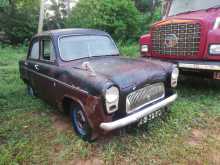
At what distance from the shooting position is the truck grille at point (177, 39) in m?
4.89

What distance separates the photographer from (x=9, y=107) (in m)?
5.11

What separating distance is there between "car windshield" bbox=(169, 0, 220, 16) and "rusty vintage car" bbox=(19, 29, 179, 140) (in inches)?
101

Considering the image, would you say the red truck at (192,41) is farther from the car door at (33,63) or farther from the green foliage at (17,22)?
the green foliage at (17,22)

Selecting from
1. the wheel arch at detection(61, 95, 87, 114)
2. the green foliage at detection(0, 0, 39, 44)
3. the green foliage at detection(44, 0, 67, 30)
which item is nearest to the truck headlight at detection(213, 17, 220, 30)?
the wheel arch at detection(61, 95, 87, 114)

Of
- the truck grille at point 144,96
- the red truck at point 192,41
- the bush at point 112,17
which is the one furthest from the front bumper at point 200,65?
the bush at point 112,17

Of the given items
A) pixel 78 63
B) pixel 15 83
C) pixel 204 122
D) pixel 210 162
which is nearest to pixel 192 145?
pixel 210 162

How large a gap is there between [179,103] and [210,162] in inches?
72.1

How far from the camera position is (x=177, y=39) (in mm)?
5152

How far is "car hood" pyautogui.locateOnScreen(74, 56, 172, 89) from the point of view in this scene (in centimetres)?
321

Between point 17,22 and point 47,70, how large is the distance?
13741 millimetres

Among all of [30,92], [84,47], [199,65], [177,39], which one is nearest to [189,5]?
[177,39]

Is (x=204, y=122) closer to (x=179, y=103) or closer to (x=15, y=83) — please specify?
(x=179, y=103)

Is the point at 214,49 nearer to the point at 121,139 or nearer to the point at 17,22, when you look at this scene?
the point at 121,139

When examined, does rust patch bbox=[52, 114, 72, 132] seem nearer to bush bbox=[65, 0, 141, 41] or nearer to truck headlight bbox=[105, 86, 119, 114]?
truck headlight bbox=[105, 86, 119, 114]
